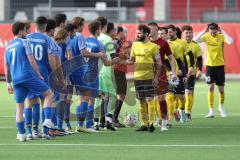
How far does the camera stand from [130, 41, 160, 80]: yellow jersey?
16328 mm

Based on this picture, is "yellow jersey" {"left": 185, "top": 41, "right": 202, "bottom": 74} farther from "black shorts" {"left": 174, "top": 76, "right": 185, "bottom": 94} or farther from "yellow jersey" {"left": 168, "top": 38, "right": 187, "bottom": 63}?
"black shorts" {"left": 174, "top": 76, "right": 185, "bottom": 94}

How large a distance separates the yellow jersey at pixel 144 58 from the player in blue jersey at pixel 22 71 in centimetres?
229

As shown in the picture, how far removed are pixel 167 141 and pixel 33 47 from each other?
265 centimetres

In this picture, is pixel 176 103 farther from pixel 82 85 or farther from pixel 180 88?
pixel 82 85

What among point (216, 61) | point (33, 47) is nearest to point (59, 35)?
point (33, 47)

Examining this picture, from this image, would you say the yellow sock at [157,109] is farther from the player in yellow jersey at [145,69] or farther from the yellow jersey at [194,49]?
the yellow jersey at [194,49]

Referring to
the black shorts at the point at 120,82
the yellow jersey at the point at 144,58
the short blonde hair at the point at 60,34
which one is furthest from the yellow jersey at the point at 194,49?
the short blonde hair at the point at 60,34

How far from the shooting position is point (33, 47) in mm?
14766

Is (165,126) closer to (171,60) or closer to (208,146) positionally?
(171,60)

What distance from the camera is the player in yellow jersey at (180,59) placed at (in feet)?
61.5

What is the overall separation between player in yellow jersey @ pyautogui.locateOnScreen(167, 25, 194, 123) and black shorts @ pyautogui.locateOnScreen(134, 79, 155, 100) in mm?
2211

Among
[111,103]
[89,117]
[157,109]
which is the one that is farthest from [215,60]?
[89,117]

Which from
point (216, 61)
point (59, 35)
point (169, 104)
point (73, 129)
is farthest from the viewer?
point (216, 61)

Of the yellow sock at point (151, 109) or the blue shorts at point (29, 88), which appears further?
the yellow sock at point (151, 109)
